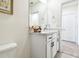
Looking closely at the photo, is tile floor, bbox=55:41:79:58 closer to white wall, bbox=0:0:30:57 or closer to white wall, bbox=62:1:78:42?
white wall, bbox=62:1:78:42

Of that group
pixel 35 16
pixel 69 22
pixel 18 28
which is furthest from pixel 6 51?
pixel 69 22

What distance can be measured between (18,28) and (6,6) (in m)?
0.47

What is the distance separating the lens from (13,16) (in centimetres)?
155

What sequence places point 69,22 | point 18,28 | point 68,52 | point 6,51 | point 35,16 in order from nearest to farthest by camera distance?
1. point 6,51
2. point 18,28
3. point 35,16
4. point 68,52
5. point 69,22

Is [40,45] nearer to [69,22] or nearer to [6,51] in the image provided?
[6,51]

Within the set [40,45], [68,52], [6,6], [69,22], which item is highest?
[6,6]

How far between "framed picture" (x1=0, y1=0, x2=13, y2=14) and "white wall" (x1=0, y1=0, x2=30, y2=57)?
7cm

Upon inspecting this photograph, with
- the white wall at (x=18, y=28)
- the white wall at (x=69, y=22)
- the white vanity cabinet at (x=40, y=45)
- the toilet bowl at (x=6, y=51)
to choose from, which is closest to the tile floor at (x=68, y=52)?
the white vanity cabinet at (x=40, y=45)

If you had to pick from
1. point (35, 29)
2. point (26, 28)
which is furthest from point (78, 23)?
point (26, 28)

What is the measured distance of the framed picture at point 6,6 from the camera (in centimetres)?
134

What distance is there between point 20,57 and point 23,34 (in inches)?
19.0

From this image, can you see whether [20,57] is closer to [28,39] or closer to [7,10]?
[28,39]

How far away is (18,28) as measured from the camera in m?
1.67

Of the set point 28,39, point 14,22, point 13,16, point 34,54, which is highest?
point 13,16
